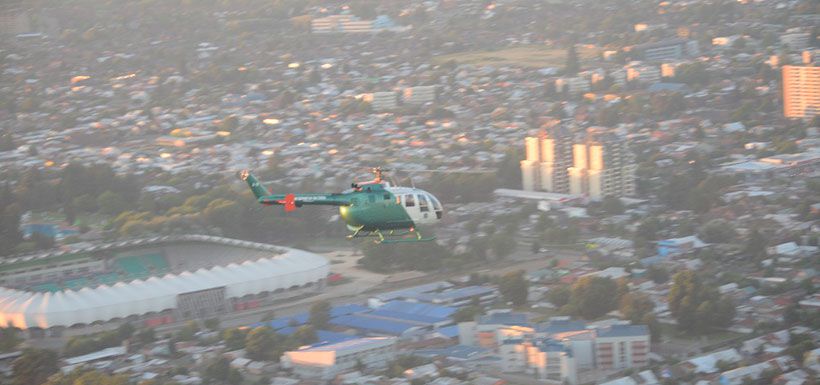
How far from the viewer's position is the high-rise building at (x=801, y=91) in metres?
35.7

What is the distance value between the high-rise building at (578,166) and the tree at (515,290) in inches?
311

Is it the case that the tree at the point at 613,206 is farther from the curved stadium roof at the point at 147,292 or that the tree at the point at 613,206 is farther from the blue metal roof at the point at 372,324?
the blue metal roof at the point at 372,324

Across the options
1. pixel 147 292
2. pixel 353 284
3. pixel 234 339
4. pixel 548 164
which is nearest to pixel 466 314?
pixel 234 339

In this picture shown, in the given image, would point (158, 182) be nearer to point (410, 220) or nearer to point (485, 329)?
point (485, 329)

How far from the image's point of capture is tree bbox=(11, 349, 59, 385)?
60.1ft

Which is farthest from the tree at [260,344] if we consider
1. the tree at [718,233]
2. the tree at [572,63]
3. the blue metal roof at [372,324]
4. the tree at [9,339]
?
the tree at [572,63]

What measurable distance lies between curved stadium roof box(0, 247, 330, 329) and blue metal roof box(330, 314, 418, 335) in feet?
7.98

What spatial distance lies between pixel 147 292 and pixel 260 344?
3942 mm

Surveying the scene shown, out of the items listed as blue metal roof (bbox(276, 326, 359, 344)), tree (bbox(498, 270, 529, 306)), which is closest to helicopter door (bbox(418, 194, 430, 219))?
blue metal roof (bbox(276, 326, 359, 344))

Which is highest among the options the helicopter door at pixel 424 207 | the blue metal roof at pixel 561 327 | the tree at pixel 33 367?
the helicopter door at pixel 424 207

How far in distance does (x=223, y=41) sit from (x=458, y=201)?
76.5 feet

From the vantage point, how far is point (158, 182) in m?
32.0

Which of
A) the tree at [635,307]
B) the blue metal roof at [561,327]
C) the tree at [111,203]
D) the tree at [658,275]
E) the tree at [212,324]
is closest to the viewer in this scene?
the blue metal roof at [561,327]

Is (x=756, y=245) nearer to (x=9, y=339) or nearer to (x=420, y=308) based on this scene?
(x=420, y=308)
